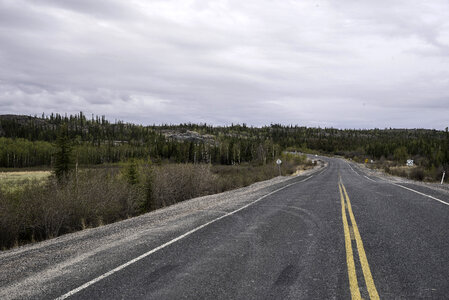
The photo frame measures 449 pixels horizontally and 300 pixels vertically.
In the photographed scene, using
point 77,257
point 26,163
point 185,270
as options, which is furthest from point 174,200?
point 26,163

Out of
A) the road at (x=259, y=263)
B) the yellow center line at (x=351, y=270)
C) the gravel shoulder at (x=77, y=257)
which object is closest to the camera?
Result: the yellow center line at (x=351, y=270)

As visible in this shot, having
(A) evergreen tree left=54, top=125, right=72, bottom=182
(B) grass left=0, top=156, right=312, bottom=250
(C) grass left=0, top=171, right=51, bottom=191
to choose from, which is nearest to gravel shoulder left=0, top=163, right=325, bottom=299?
(B) grass left=0, top=156, right=312, bottom=250

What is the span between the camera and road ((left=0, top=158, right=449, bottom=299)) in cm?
409

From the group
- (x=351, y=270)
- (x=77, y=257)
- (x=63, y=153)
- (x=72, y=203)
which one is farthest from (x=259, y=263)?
(x=63, y=153)

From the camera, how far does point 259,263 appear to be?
5.09 metres

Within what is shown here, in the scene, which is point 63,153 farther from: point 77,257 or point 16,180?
point 77,257

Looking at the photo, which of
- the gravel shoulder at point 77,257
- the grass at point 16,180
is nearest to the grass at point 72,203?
the grass at point 16,180

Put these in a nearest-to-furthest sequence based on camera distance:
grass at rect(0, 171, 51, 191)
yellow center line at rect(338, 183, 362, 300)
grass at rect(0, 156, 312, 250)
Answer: yellow center line at rect(338, 183, 362, 300), grass at rect(0, 156, 312, 250), grass at rect(0, 171, 51, 191)

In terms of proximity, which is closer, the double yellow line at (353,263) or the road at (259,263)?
the double yellow line at (353,263)

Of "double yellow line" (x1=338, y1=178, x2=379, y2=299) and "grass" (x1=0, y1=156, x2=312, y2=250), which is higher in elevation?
"double yellow line" (x1=338, y1=178, x2=379, y2=299)

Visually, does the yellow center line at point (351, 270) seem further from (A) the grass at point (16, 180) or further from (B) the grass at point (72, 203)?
(A) the grass at point (16, 180)

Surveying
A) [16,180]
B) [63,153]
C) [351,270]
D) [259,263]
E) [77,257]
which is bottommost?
[16,180]

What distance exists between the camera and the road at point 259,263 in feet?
13.4

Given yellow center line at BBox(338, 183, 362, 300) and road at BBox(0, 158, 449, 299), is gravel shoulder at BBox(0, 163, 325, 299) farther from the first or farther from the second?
yellow center line at BBox(338, 183, 362, 300)
